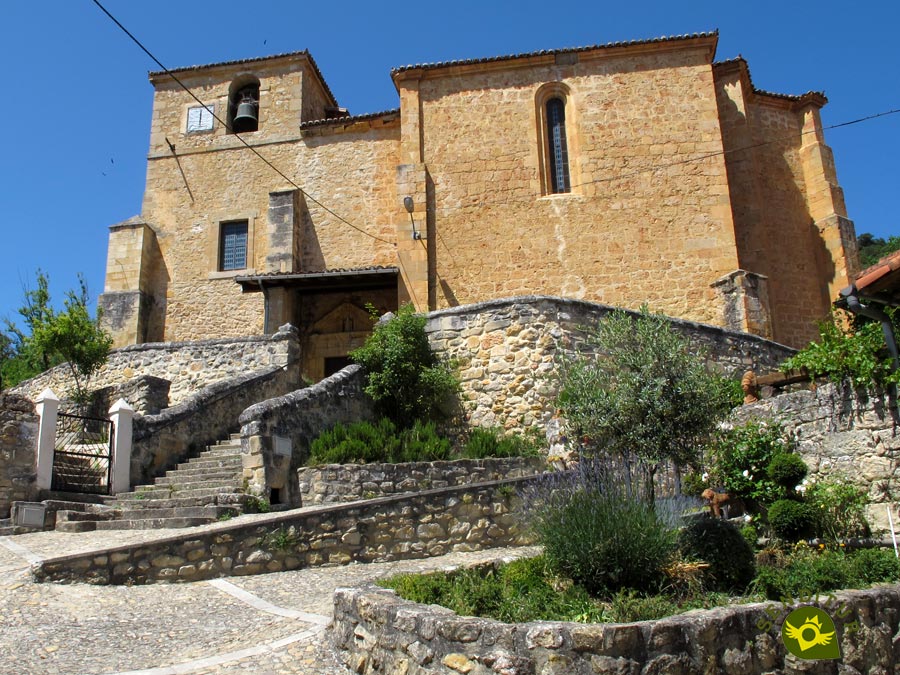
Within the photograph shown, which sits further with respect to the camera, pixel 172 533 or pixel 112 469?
pixel 112 469

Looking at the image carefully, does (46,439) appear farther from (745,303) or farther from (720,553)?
(745,303)

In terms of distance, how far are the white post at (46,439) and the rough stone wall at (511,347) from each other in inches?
245

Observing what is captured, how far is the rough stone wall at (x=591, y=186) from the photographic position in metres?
18.2

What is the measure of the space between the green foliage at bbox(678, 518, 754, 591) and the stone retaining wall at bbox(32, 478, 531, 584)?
2.43 metres

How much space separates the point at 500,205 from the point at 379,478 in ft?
34.3

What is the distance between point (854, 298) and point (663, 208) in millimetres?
10594

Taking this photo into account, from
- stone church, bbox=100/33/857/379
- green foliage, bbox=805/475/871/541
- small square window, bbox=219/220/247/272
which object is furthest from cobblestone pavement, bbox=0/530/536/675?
small square window, bbox=219/220/247/272

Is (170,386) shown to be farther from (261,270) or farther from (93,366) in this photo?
(261,270)

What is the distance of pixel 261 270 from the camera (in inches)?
824

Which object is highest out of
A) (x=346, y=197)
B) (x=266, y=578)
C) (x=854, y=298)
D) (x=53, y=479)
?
(x=346, y=197)

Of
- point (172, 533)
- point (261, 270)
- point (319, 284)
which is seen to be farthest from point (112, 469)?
point (261, 270)

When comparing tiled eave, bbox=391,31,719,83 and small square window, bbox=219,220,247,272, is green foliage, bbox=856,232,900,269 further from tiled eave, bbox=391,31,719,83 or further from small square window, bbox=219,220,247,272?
small square window, bbox=219,220,247,272

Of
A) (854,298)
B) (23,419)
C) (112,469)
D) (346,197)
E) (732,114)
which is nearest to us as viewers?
(854,298)

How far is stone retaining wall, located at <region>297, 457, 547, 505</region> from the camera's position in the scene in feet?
34.0
